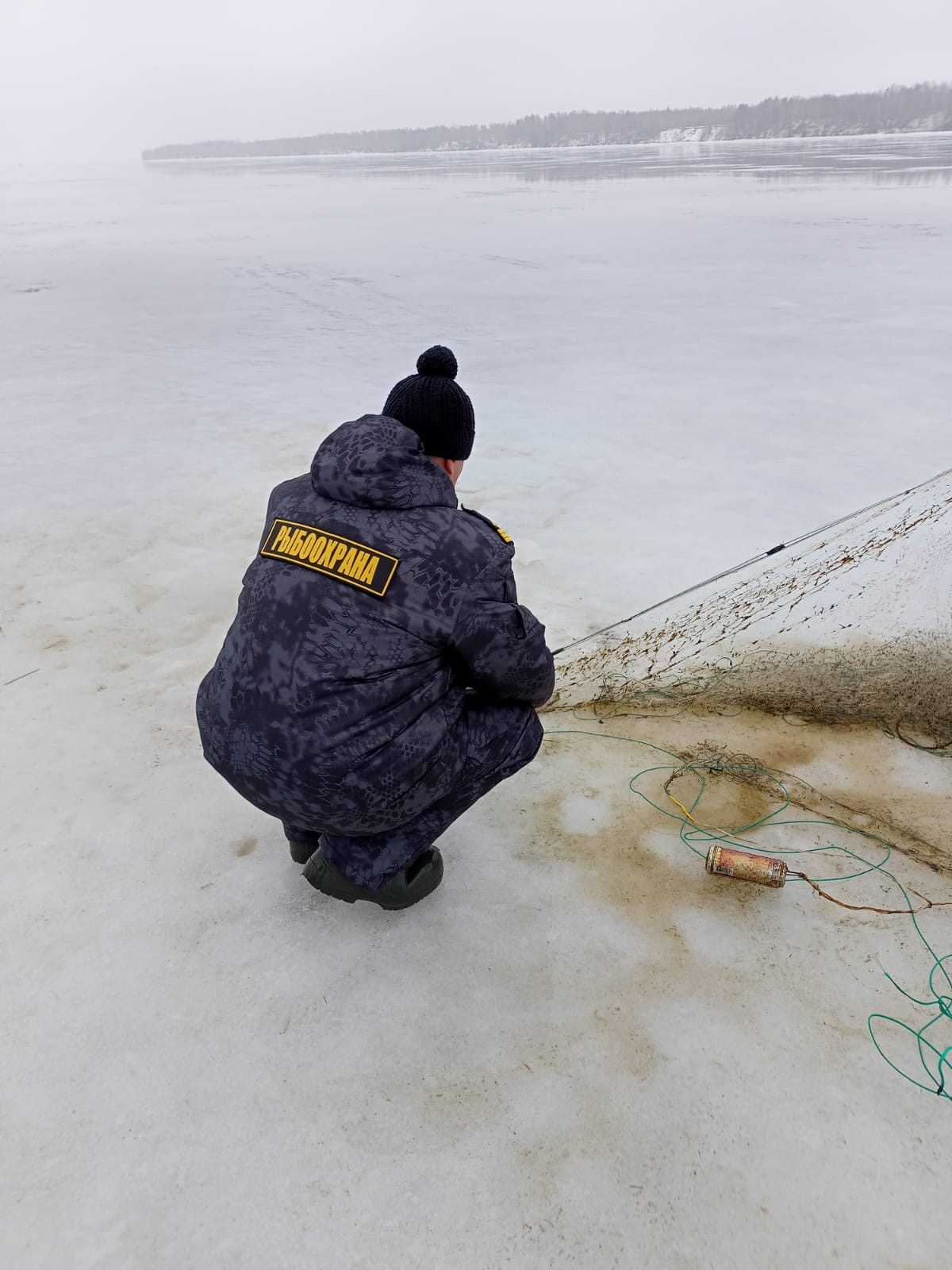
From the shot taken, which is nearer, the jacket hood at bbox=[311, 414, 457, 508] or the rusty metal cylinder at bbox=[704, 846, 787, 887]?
the jacket hood at bbox=[311, 414, 457, 508]

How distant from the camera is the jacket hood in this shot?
4.76 feet

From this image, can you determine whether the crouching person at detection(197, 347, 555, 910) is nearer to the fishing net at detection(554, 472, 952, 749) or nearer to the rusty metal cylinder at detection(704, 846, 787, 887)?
the rusty metal cylinder at detection(704, 846, 787, 887)

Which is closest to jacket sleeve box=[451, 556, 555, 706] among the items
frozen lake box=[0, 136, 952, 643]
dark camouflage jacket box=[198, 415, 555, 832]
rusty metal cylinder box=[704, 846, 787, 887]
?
dark camouflage jacket box=[198, 415, 555, 832]

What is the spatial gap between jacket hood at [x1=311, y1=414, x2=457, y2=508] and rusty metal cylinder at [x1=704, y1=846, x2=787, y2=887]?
0.96 m

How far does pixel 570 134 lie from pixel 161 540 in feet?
301

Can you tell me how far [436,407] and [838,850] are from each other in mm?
1312

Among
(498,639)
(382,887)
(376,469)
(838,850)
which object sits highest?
(376,469)

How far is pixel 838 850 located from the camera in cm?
195

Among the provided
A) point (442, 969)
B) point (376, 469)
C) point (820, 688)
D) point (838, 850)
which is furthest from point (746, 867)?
point (376, 469)

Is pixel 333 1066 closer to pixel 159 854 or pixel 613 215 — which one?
pixel 159 854

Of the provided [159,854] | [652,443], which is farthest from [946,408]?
[159,854]

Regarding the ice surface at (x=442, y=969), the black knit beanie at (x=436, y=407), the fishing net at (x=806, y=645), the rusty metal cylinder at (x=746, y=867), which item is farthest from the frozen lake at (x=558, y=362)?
the black knit beanie at (x=436, y=407)

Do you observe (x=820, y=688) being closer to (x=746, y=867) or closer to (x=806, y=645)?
(x=806, y=645)

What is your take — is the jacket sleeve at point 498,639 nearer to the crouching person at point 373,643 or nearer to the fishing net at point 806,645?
the crouching person at point 373,643
